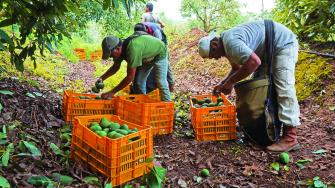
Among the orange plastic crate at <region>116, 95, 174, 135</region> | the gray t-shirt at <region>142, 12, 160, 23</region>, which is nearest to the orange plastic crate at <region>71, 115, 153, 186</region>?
the orange plastic crate at <region>116, 95, 174, 135</region>

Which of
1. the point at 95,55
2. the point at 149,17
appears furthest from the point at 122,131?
the point at 95,55

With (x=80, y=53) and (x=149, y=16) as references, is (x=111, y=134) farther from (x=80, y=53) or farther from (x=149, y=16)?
(x=80, y=53)

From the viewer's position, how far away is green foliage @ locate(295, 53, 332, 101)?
5.24 meters

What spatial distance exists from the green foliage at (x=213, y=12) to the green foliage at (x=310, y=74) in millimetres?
7467

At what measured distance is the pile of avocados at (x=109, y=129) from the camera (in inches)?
113

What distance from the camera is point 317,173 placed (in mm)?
3299

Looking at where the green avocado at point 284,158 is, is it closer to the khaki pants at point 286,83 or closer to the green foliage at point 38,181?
the khaki pants at point 286,83

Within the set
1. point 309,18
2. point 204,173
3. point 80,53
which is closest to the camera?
point 204,173

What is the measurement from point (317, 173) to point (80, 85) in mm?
5117

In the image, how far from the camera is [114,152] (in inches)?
105

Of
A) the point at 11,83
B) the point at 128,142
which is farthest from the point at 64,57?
the point at 128,142

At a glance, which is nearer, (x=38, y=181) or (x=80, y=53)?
(x=38, y=181)

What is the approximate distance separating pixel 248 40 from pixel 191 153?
52.5 inches

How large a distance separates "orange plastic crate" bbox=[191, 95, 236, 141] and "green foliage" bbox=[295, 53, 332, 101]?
6.01ft
